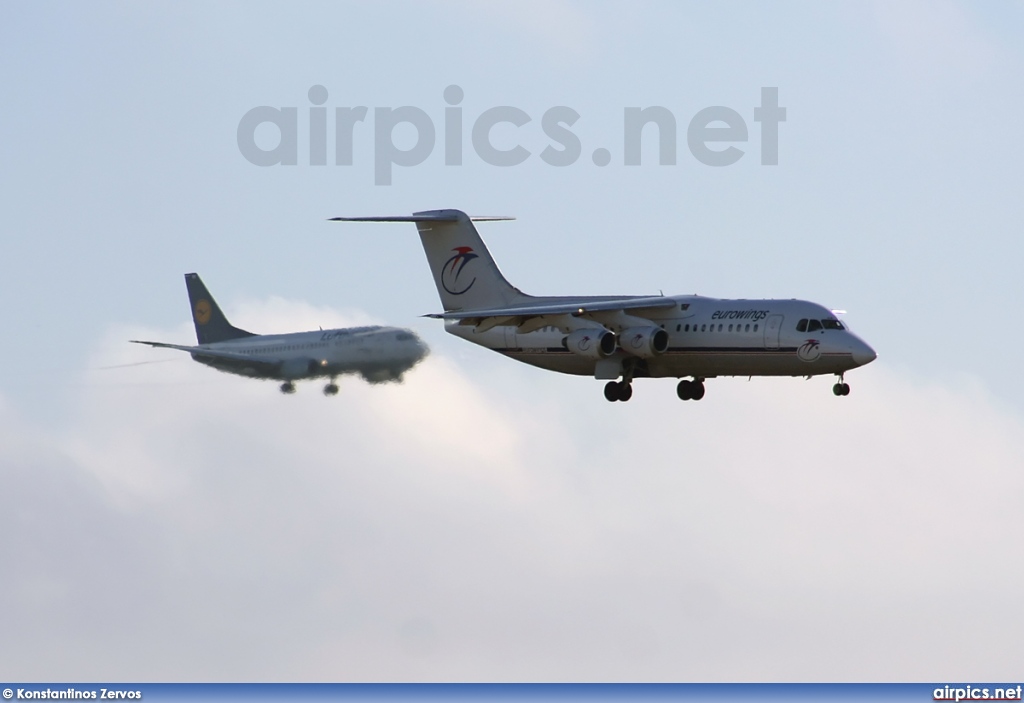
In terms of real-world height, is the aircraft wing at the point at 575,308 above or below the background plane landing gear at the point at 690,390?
above

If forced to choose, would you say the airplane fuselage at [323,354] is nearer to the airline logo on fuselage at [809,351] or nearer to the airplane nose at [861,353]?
the airline logo on fuselage at [809,351]

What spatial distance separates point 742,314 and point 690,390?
3014 mm

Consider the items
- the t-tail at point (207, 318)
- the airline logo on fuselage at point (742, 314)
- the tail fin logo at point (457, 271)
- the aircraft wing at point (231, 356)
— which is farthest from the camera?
the t-tail at point (207, 318)

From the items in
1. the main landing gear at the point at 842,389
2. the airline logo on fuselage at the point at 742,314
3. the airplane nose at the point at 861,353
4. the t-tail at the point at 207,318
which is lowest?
the main landing gear at the point at 842,389

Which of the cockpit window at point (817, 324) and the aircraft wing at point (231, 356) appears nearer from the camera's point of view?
the cockpit window at point (817, 324)

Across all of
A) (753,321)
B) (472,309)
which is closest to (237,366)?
(472,309)

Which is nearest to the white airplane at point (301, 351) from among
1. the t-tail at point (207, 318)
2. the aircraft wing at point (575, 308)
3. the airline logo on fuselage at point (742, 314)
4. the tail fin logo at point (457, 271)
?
the t-tail at point (207, 318)

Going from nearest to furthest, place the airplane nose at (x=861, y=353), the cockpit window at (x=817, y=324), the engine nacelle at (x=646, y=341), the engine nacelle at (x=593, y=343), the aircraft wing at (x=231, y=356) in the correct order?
the airplane nose at (x=861, y=353) → the cockpit window at (x=817, y=324) → the engine nacelle at (x=646, y=341) → the engine nacelle at (x=593, y=343) → the aircraft wing at (x=231, y=356)

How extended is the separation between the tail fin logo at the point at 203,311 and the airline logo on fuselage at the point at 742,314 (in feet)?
63.0

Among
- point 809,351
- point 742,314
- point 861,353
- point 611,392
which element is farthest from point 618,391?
point 861,353

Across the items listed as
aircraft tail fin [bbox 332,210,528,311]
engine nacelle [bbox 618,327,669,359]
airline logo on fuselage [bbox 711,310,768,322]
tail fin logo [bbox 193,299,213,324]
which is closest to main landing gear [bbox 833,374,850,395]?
airline logo on fuselage [bbox 711,310,768,322]

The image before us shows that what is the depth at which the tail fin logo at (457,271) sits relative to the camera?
46750 mm

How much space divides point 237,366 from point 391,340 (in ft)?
22.1

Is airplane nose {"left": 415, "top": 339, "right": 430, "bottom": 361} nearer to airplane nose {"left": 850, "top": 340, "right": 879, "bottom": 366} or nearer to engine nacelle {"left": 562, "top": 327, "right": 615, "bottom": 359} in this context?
engine nacelle {"left": 562, "top": 327, "right": 615, "bottom": 359}
